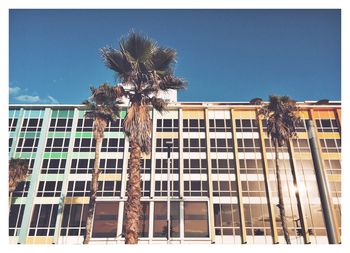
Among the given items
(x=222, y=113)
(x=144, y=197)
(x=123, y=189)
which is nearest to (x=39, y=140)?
(x=123, y=189)

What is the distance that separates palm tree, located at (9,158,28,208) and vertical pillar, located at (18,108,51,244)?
1.46m

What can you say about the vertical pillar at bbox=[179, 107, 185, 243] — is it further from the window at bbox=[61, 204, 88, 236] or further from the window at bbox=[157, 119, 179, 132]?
the window at bbox=[61, 204, 88, 236]

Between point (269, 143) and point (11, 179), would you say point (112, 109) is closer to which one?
point (11, 179)

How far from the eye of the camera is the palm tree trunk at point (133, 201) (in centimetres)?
890

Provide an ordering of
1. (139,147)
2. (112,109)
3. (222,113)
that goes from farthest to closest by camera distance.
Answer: (222,113)
(112,109)
(139,147)

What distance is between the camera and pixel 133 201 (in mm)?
9469

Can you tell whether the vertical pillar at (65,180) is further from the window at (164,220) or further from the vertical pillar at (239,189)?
the vertical pillar at (239,189)

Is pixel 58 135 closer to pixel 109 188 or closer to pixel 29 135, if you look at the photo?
pixel 29 135

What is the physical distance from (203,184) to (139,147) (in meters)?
19.6

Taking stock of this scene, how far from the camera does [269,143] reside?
30.4 meters

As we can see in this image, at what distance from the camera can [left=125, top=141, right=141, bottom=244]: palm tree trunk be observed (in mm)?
8898

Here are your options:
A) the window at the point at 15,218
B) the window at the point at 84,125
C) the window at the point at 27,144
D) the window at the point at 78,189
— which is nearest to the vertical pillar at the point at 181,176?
the window at the point at 78,189

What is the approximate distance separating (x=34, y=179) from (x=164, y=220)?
49.1ft

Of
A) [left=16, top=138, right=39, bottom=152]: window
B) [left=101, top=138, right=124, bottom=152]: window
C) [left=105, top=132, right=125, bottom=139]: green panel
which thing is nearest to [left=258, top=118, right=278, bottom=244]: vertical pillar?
[left=101, top=138, right=124, bottom=152]: window
